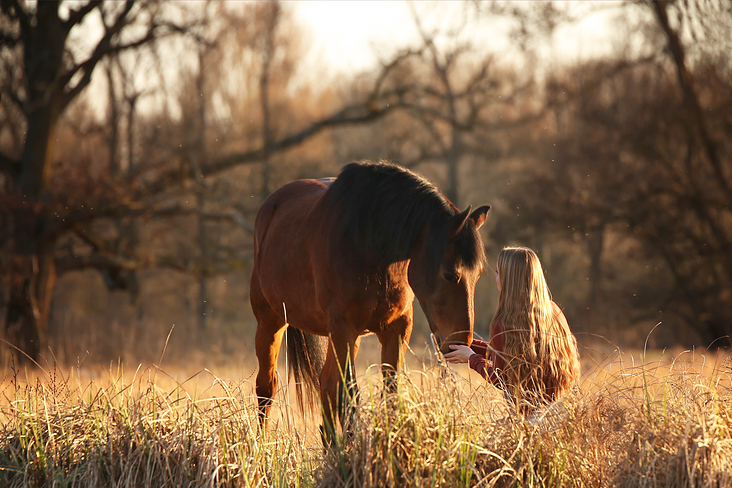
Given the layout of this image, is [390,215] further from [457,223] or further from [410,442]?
[410,442]

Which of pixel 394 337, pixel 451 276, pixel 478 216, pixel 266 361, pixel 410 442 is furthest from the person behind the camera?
pixel 266 361

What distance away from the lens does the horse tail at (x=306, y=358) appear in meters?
4.44

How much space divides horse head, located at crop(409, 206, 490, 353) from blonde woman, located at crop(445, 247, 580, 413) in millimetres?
456

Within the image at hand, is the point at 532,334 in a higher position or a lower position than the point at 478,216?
lower

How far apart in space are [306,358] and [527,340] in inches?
71.8

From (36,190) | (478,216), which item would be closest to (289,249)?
(478,216)

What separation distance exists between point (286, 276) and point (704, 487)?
2.53 m

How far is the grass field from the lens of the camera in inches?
104

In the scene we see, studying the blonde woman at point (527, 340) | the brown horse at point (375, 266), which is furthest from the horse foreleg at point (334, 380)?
the blonde woman at point (527, 340)

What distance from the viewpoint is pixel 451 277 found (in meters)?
2.88

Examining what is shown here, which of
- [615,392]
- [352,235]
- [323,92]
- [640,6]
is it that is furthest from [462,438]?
[323,92]

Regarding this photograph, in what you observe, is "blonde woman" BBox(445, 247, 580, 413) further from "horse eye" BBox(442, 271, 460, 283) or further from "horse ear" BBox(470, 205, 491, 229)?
"horse eye" BBox(442, 271, 460, 283)

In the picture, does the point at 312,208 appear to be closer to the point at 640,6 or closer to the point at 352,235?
the point at 352,235

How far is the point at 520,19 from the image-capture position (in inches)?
447
